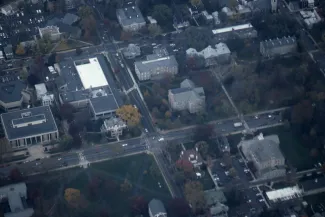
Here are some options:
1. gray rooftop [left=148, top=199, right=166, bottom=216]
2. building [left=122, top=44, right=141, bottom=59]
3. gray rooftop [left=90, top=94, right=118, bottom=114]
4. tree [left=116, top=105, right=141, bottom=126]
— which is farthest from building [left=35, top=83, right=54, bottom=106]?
gray rooftop [left=148, top=199, right=166, bottom=216]

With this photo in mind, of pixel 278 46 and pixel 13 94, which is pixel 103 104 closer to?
pixel 13 94

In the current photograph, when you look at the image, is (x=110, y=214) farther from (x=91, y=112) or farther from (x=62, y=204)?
(x=91, y=112)

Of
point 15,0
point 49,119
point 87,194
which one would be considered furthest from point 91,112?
point 15,0

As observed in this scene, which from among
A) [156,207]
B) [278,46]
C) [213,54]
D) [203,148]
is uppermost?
[213,54]

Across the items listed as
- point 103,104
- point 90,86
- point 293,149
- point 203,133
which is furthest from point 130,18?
point 293,149

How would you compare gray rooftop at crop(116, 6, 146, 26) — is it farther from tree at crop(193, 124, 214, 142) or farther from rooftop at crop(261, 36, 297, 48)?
tree at crop(193, 124, 214, 142)

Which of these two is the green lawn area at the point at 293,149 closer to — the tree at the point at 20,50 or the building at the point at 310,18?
the building at the point at 310,18
